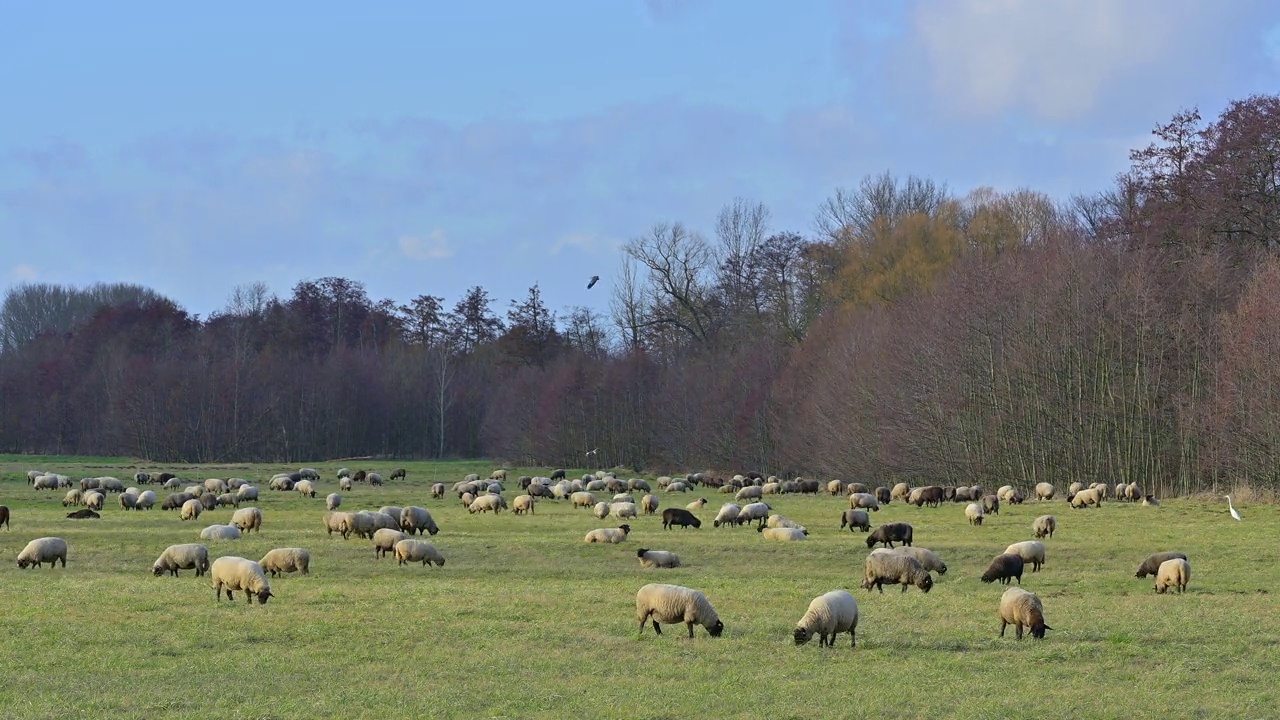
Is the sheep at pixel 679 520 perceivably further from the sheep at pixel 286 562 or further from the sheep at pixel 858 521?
the sheep at pixel 286 562

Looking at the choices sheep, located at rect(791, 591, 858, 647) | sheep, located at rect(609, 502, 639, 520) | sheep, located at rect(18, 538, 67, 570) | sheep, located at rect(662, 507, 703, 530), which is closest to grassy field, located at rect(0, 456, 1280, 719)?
sheep, located at rect(791, 591, 858, 647)

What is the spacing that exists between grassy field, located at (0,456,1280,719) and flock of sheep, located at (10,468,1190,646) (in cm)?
38

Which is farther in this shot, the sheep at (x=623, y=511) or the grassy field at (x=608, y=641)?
the sheep at (x=623, y=511)

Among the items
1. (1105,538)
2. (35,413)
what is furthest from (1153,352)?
(35,413)

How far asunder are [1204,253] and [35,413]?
9600cm

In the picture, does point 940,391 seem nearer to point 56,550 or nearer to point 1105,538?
point 1105,538

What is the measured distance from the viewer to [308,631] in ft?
53.6

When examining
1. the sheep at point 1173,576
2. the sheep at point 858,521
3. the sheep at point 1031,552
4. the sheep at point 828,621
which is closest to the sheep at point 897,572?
the sheep at point 1173,576

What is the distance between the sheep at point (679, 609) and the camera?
16.1m

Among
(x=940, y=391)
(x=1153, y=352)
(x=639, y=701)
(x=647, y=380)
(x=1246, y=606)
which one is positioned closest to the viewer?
(x=639, y=701)

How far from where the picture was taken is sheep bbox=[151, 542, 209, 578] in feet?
75.8

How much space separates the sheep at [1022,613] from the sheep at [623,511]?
2302cm

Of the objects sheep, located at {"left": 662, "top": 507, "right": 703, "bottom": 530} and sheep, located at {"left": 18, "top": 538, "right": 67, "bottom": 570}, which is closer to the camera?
sheep, located at {"left": 18, "top": 538, "right": 67, "bottom": 570}

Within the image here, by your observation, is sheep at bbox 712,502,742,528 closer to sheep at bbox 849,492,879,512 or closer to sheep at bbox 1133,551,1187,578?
sheep at bbox 849,492,879,512
